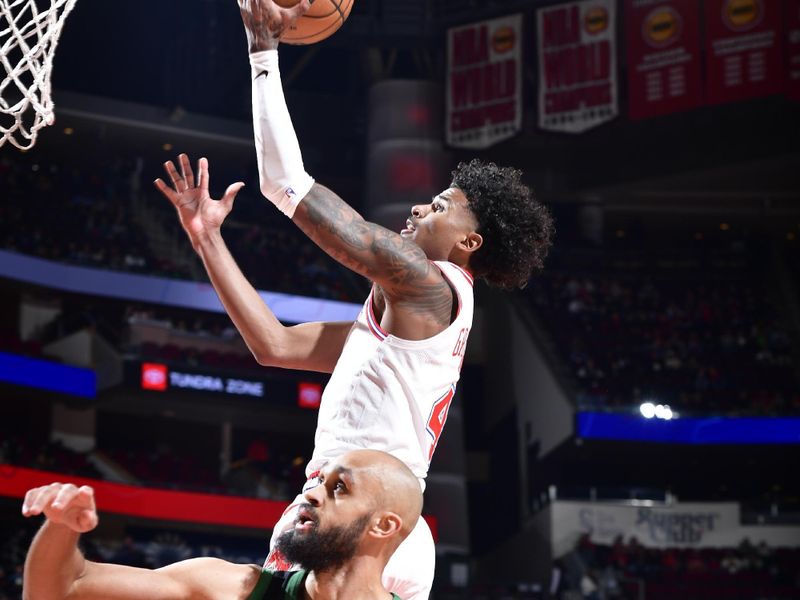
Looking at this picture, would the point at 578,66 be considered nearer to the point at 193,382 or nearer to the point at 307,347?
the point at 193,382

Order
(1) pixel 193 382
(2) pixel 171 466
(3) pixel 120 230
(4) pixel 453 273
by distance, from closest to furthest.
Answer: (4) pixel 453 273, (1) pixel 193 382, (2) pixel 171 466, (3) pixel 120 230

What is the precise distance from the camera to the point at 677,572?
1844cm

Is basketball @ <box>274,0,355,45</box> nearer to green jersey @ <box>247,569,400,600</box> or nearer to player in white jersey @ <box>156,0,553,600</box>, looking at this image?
player in white jersey @ <box>156,0,553,600</box>

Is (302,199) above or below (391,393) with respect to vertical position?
above

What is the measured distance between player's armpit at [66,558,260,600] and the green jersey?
0.8 inches

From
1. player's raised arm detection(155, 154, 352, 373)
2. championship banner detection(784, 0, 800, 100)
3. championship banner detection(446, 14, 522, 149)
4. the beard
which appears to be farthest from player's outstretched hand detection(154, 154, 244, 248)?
championship banner detection(446, 14, 522, 149)

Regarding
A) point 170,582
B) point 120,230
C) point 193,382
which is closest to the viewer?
point 170,582

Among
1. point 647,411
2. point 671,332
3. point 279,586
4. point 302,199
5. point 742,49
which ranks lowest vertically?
point 279,586

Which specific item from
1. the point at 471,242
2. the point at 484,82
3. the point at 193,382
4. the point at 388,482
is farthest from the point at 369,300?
the point at 484,82

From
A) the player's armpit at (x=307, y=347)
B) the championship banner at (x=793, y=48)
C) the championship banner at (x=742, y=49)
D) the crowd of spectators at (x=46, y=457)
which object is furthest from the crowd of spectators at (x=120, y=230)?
the player's armpit at (x=307, y=347)

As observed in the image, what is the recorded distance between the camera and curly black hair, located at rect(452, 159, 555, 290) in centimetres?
377

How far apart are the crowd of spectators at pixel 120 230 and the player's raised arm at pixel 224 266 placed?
652 inches

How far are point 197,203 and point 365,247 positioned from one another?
54cm

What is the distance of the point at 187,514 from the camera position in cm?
1869
